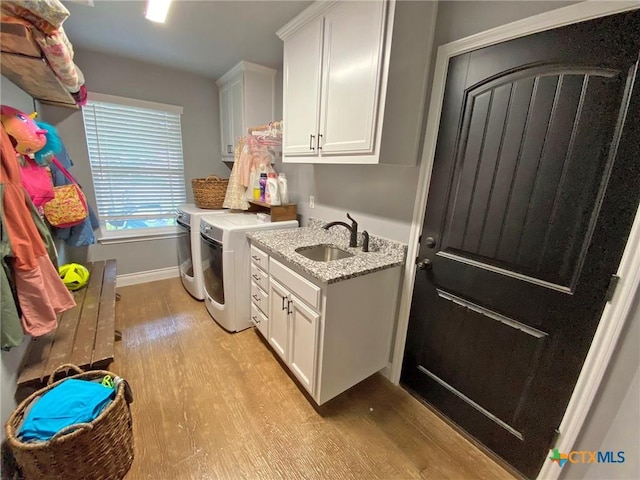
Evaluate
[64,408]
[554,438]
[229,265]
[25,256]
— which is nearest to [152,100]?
[229,265]

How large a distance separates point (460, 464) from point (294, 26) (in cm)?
278

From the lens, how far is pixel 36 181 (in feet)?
4.87

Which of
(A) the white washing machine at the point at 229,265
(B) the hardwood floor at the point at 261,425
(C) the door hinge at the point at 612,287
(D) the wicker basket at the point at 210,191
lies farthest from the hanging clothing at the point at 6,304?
(C) the door hinge at the point at 612,287

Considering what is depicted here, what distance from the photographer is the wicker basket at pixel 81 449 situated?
1.00m

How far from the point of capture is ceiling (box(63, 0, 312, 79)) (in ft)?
5.73

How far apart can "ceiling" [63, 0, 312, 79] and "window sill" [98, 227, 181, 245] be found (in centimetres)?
178

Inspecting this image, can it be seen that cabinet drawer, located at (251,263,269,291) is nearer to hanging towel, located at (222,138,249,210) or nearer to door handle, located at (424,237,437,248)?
hanging towel, located at (222,138,249,210)

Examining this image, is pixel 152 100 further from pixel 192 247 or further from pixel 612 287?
pixel 612 287

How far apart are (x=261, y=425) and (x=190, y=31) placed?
Answer: 2.84 metres

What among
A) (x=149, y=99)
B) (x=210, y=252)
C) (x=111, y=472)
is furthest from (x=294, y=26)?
(x=111, y=472)

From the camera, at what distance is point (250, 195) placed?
8.54ft

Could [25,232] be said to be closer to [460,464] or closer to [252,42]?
[252,42]

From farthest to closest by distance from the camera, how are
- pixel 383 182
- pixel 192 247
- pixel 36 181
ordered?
pixel 192 247, pixel 383 182, pixel 36 181

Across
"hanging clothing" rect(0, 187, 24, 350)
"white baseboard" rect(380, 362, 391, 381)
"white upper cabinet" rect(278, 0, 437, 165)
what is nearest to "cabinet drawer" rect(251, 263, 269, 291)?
"white upper cabinet" rect(278, 0, 437, 165)
